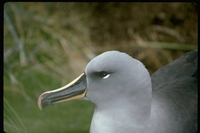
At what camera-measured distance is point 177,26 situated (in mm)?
4402

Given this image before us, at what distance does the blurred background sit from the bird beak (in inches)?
49.8

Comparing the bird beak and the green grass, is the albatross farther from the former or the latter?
the green grass

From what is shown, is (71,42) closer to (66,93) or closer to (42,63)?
(42,63)

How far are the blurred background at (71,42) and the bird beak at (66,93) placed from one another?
49.8 inches

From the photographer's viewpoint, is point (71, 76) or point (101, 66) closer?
point (101, 66)

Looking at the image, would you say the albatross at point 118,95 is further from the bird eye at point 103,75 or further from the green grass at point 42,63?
the green grass at point 42,63

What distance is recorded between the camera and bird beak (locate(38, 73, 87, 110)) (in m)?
2.30

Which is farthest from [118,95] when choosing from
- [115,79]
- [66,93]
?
[66,93]

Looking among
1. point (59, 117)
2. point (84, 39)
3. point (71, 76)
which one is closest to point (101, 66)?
point (59, 117)

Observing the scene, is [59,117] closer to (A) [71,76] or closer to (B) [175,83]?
(A) [71,76]

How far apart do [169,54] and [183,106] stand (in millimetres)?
1793

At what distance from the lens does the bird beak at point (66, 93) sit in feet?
7.55

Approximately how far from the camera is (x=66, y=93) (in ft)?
7.54

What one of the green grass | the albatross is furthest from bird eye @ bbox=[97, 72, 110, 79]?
the green grass
